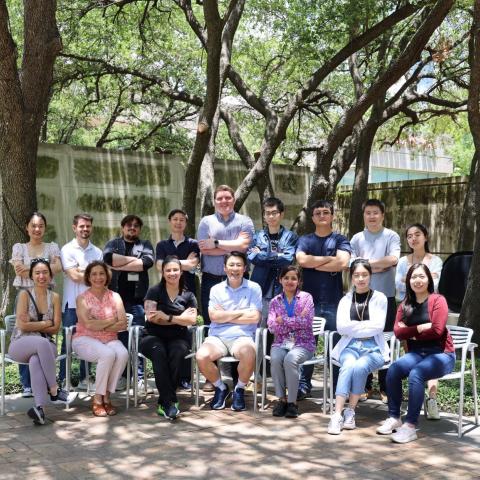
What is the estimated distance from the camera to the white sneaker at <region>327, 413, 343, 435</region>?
552cm

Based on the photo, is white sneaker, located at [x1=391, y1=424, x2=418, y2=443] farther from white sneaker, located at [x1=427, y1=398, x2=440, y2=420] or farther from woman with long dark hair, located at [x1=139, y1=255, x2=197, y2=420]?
woman with long dark hair, located at [x1=139, y1=255, x2=197, y2=420]

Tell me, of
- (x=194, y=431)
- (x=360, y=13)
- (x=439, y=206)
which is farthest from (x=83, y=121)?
(x=194, y=431)

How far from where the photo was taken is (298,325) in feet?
20.7

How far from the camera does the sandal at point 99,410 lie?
6031 millimetres

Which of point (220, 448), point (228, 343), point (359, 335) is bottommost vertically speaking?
point (220, 448)

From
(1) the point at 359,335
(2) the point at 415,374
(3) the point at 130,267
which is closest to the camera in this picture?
(2) the point at 415,374

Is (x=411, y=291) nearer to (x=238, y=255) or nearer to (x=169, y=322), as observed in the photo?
(x=238, y=255)

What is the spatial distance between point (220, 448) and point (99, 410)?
1.39 m

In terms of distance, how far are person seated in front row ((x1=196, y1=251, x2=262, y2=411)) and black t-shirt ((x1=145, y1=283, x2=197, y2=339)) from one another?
0.74 ft

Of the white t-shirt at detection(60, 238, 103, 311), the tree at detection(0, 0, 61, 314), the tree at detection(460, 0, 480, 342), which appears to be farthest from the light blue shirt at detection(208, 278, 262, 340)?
the tree at detection(460, 0, 480, 342)

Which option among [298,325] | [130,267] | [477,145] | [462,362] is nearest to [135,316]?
[130,267]

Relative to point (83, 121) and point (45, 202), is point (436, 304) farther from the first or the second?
point (83, 121)

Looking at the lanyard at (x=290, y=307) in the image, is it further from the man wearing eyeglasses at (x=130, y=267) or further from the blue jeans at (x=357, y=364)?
the man wearing eyeglasses at (x=130, y=267)

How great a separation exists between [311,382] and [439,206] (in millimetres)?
8672
